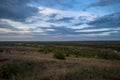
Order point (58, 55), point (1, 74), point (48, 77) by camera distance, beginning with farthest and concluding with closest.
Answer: point (58, 55), point (1, 74), point (48, 77)

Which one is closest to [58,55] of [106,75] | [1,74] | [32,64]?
[32,64]

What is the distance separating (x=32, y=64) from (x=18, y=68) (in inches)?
104

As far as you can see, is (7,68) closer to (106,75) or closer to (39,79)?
(39,79)

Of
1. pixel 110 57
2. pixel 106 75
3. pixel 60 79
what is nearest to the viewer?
pixel 60 79

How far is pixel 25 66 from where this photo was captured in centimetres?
1898

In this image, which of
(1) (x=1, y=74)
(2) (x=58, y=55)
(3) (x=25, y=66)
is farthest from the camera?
(2) (x=58, y=55)

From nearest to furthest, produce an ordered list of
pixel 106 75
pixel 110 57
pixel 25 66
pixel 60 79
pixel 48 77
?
pixel 60 79, pixel 48 77, pixel 106 75, pixel 25 66, pixel 110 57

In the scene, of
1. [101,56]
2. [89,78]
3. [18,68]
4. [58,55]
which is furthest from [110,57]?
[89,78]

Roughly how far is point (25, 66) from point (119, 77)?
32.7 ft

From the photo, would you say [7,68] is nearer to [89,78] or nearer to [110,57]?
[89,78]

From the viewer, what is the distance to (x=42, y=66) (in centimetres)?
1939

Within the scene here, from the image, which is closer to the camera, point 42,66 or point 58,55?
point 42,66

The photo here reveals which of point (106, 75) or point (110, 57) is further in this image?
point (110, 57)

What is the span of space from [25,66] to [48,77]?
24.7 ft
